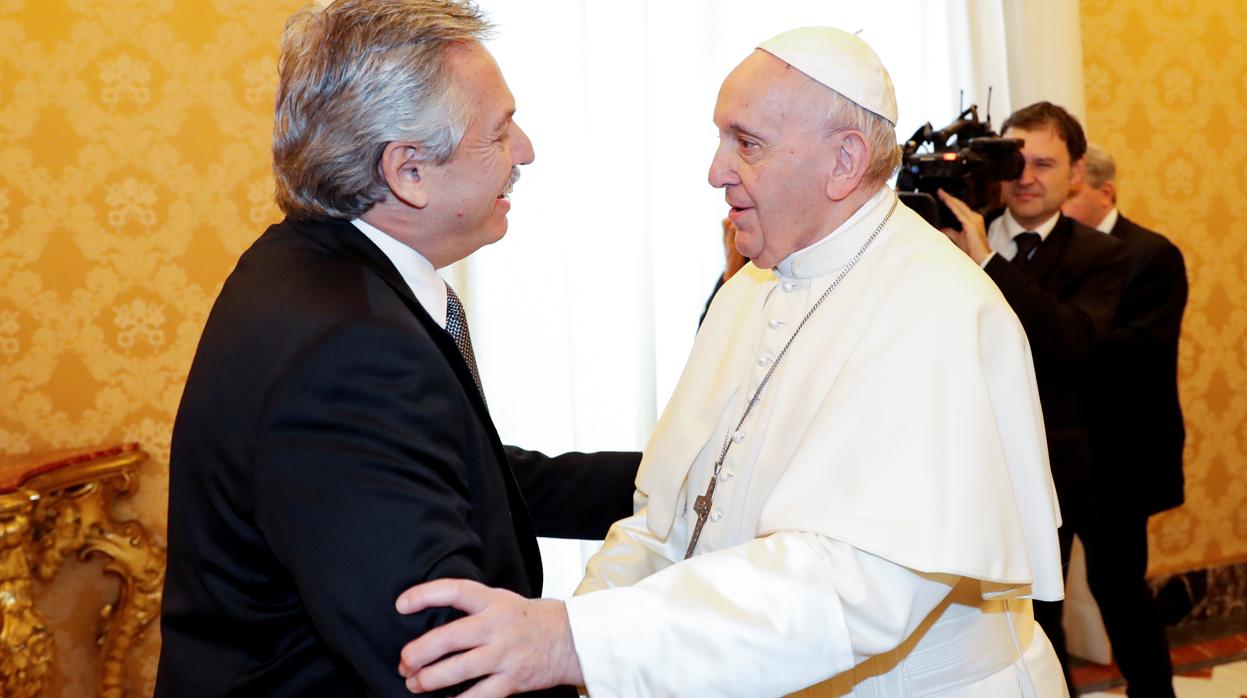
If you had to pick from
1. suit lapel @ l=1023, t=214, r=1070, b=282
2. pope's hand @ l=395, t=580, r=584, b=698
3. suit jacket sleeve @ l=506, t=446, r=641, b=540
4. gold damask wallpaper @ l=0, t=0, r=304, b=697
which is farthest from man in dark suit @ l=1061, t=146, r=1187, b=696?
gold damask wallpaper @ l=0, t=0, r=304, b=697

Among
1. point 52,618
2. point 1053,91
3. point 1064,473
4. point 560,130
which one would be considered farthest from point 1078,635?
point 52,618

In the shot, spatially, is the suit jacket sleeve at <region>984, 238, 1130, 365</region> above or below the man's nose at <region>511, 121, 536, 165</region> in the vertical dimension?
below

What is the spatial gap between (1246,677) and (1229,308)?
178cm

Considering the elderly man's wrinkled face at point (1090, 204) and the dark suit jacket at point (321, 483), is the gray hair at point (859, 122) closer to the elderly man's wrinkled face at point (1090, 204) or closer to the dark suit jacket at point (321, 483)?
the dark suit jacket at point (321, 483)

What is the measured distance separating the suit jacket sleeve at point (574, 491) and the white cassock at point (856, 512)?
0.23m

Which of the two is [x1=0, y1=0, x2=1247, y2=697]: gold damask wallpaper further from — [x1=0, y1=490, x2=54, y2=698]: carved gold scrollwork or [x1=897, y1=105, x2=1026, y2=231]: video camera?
[x1=897, y1=105, x2=1026, y2=231]: video camera

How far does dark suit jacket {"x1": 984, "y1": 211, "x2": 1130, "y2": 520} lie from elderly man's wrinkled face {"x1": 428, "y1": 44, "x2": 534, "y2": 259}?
196cm

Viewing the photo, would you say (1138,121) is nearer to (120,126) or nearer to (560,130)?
(560,130)

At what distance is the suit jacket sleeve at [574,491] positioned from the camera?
7.76 feet

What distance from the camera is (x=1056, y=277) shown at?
12.1 feet

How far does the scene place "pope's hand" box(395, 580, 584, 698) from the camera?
1335mm

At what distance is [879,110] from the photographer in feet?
6.46

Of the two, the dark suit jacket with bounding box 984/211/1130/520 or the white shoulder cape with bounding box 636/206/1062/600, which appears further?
the dark suit jacket with bounding box 984/211/1130/520

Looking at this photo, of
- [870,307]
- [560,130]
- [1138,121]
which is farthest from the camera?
[1138,121]
